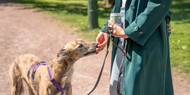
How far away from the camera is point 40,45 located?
8.34m

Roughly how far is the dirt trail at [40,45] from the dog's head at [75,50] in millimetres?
1786

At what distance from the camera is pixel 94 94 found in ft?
16.6

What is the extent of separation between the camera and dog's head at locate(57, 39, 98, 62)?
3.41 metres

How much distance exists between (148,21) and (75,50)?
1.48 m

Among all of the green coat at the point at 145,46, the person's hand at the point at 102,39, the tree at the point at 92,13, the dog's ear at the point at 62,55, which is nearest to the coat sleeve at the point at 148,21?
the green coat at the point at 145,46

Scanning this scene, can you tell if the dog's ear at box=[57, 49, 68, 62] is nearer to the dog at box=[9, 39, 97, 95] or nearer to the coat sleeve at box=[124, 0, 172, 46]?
the dog at box=[9, 39, 97, 95]

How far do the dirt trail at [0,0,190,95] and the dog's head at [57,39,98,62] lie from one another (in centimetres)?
179

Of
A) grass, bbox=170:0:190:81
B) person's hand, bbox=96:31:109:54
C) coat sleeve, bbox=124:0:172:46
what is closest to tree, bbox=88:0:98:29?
grass, bbox=170:0:190:81

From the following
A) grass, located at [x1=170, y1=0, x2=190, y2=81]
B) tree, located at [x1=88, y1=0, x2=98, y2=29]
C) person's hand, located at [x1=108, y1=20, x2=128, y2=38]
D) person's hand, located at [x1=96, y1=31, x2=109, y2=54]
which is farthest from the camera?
tree, located at [x1=88, y1=0, x2=98, y2=29]

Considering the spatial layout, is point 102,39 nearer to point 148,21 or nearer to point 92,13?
point 148,21

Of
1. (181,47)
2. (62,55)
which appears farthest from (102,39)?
(181,47)

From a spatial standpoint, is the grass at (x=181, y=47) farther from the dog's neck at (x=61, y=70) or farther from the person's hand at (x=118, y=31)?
the person's hand at (x=118, y=31)

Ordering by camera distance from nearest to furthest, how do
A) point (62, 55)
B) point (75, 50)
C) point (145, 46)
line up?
point (145, 46)
point (62, 55)
point (75, 50)

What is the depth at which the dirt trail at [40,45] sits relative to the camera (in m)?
5.41
